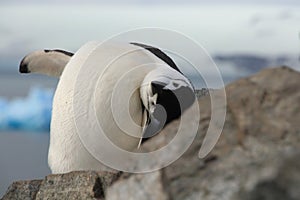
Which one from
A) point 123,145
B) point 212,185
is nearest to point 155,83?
point 123,145

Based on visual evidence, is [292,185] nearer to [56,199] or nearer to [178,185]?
[178,185]

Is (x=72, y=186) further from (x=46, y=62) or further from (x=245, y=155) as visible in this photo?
(x=46, y=62)

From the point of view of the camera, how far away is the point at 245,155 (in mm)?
1472

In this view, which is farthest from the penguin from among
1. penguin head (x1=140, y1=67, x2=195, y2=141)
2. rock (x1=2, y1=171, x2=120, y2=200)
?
rock (x1=2, y1=171, x2=120, y2=200)

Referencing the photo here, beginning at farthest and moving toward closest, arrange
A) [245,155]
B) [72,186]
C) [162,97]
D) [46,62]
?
1. [46,62]
2. [162,97]
3. [72,186]
4. [245,155]

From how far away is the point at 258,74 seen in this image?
64.7 inches

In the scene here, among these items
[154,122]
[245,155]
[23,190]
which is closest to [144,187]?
[245,155]

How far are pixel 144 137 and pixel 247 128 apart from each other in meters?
1.16

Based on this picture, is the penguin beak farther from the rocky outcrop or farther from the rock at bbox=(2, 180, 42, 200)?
the rocky outcrop

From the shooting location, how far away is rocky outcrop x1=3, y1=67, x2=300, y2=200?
141 cm

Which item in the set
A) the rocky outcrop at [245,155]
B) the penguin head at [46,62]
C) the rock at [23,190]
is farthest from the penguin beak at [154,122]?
the penguin head at [46,62]

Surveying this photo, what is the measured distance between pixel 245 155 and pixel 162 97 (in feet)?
3.65

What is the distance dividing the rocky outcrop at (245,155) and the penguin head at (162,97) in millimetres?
801

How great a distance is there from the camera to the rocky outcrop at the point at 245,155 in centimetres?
141
